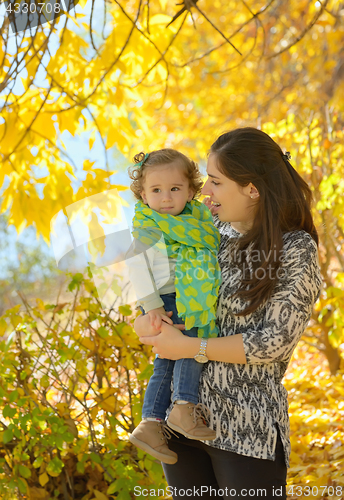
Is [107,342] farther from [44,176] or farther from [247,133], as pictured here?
[247,133]

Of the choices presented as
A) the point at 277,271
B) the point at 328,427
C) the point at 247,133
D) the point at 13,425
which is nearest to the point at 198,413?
the point at 277,271

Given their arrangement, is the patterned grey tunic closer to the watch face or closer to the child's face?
the watch face

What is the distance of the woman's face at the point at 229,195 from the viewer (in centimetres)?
154

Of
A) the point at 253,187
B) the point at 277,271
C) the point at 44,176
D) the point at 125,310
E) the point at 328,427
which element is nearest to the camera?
the point at 277,271

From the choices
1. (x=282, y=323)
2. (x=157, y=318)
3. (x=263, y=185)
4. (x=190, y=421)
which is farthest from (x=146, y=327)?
(x=263, y=185)

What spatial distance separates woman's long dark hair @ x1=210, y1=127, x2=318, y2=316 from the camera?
149 cm

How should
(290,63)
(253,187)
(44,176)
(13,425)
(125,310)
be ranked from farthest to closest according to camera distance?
(290,63), (44,176), (125,310), (13,425), (253,187)

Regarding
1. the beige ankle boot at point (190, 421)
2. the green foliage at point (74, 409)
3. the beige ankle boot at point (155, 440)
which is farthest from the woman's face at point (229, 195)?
the green foliage at point (74, 409)

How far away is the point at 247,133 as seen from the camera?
5.12 ft

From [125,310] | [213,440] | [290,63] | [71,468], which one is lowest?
[71,468]

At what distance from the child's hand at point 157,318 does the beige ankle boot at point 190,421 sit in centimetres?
26

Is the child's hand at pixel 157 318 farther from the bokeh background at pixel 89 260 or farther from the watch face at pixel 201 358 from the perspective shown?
the bokeh background at pixel 89 260

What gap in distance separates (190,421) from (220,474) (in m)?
0.20

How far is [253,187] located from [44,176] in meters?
1.52
